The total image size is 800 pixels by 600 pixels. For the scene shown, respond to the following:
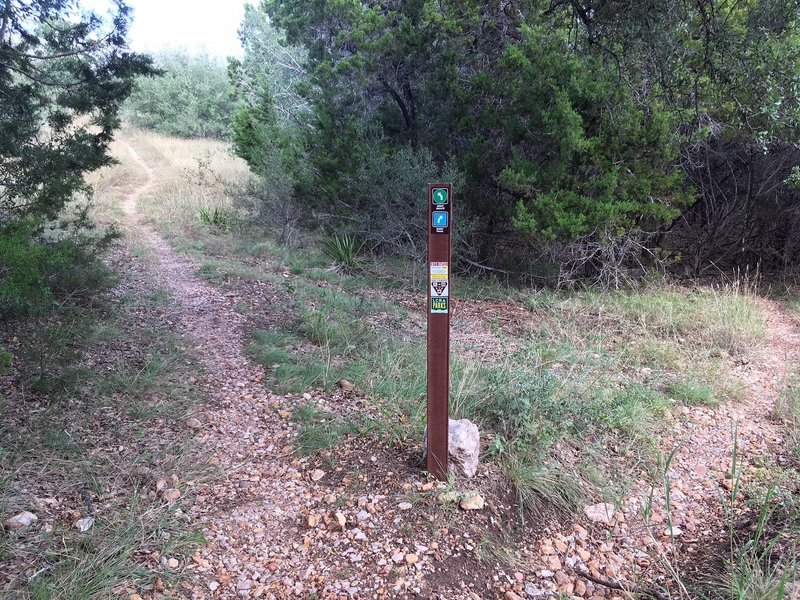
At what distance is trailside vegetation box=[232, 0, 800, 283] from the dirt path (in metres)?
3.43

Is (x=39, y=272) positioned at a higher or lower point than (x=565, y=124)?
lower

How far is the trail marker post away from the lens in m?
2.70

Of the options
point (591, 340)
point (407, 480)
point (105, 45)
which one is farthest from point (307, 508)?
point (105, 45)

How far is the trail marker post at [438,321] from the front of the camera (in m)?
2.70

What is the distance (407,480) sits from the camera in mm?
3062

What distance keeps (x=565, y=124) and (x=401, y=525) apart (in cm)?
585

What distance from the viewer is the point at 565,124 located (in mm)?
7008

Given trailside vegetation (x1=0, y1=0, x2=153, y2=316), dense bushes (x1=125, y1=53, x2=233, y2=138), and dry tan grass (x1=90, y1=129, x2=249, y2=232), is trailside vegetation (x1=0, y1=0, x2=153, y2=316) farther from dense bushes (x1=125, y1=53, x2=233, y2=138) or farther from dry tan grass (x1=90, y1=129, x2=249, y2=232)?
dense bushes (x1=125, y1=53, x2=233, y2=138)

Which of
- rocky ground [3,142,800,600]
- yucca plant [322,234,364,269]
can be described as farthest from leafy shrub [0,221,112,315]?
yucca plant [322,234,364,269]

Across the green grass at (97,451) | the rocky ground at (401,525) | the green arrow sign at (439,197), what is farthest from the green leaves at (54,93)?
the green arrow sign at (439,197)

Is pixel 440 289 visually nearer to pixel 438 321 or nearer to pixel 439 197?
pixel 438 321

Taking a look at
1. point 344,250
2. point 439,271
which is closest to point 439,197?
point 439,271

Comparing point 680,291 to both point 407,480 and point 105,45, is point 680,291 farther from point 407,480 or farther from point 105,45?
point 105,45

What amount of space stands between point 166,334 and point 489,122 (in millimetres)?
5394
